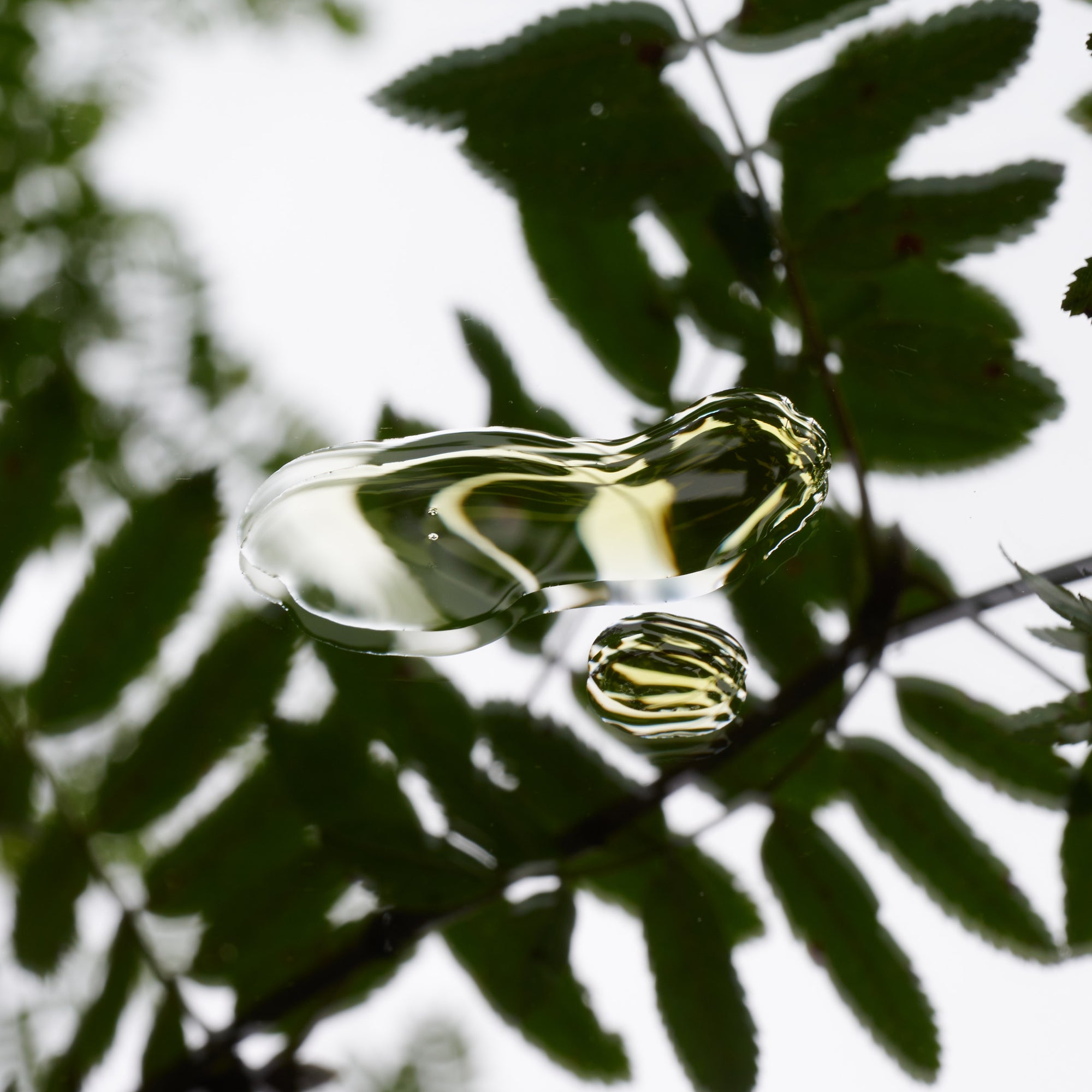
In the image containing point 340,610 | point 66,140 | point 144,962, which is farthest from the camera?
point 66,140

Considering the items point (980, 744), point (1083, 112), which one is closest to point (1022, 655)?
point (980, 744)

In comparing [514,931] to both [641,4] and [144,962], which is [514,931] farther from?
[641,4]

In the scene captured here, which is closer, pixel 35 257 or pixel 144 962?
pixel 144 962

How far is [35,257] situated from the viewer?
1.02m

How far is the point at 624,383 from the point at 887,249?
178 mm

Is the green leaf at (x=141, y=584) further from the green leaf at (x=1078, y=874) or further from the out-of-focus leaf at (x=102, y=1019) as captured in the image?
the green leaf at (x=1078, y=874)

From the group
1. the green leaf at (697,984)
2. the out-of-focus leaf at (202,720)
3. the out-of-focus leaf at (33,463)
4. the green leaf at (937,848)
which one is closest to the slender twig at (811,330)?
the green leaf at (937,848)

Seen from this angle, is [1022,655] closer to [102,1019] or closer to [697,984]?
[697,984]

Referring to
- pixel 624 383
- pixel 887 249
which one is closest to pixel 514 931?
pixel 624 383

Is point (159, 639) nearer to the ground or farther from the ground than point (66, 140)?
nearer to the ground

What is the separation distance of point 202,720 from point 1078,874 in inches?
20.3

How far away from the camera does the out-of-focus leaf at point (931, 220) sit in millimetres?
506

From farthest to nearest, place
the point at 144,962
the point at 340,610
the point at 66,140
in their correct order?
the point at 66,140
the point at 144,962
the point at 340,610

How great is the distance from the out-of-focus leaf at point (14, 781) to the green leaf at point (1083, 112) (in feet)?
2.69
